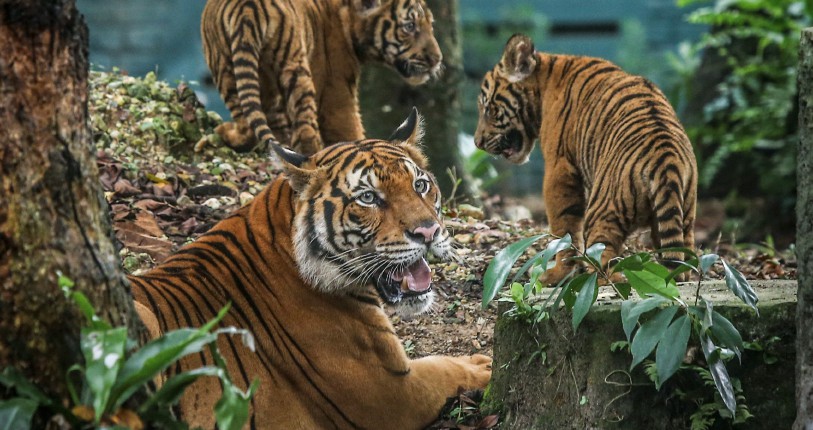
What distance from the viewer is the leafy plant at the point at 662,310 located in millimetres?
3293

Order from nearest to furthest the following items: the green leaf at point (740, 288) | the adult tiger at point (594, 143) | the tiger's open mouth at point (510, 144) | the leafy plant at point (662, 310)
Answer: the leafy plant at point (662, 310) < the green leaf at point (740, 288) < the adult tiger at point (594, 143) < the tiger's open mouth at point (510, 144)

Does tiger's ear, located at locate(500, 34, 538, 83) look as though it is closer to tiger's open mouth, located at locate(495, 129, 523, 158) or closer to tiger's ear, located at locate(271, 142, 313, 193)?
tiger's open mouth, located at locate(495, 129, 523, 158)

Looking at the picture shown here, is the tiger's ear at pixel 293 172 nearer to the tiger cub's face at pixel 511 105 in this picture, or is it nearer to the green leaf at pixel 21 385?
the green leaf at pixel 21 385

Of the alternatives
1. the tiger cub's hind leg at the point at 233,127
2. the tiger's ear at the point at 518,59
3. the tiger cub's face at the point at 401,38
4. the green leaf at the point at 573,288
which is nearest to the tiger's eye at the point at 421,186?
the green leaf at the point at 573,288

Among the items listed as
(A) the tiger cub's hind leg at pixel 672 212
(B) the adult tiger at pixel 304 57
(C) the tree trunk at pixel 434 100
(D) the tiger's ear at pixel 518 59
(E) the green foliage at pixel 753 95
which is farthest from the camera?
(E) the green foliage at pixel 753 95

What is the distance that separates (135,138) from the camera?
6664mm

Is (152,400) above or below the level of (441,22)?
below

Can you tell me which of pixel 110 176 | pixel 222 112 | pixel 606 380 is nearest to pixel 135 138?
pixel 110 176

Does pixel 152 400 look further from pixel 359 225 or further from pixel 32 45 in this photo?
pixel 359 225

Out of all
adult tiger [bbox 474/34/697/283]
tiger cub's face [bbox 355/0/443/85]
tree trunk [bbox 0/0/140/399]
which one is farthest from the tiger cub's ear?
tiger cub's face [bbox 355/0/443/85]

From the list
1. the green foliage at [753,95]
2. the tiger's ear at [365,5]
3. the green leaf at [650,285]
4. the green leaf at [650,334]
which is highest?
the tiger's ear at [365,5]

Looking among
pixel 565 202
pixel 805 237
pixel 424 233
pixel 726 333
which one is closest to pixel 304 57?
pixel 565 202

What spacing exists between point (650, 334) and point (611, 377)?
0.36m

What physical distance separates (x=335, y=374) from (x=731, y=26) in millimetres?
9961
